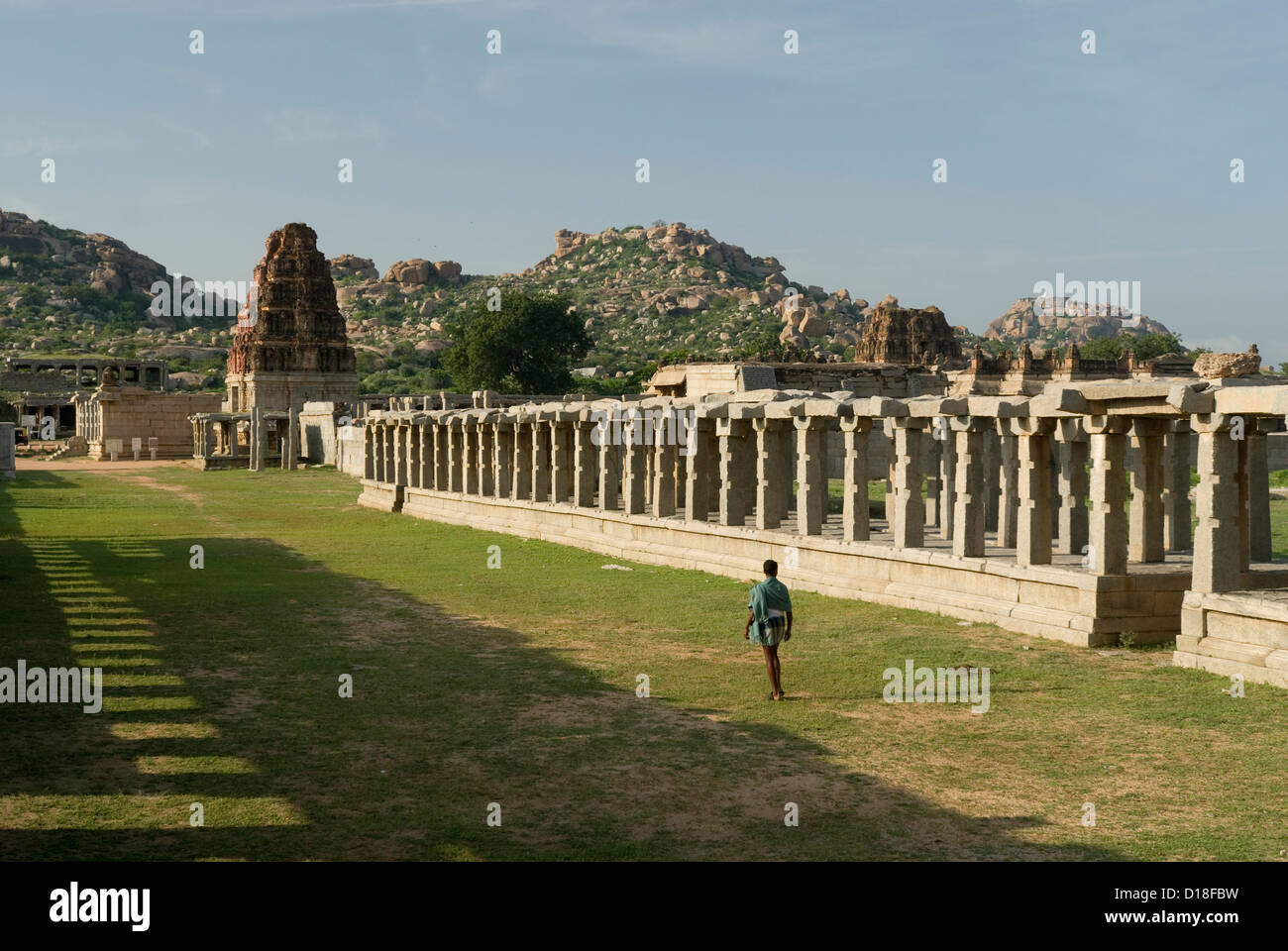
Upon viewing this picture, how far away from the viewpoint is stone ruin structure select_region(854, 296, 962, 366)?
110062mm

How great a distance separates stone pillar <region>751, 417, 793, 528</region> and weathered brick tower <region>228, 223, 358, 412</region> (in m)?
73.4

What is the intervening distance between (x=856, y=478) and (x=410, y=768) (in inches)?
496

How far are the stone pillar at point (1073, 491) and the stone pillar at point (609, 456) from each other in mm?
11270

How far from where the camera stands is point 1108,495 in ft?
56.9

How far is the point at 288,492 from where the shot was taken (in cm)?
5441

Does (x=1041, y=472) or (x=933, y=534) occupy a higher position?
(x=1041, y=472)

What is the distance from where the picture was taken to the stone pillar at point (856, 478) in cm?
2191

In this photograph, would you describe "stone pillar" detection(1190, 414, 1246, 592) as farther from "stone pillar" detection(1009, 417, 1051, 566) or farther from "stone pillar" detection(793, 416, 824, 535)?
"stone pillar" detection(793, 416, 824, 535)

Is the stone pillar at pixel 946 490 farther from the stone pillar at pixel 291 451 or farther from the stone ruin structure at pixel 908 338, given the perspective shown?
the stone ruin structure at pixel 908 338

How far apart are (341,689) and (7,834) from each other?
5.28 m

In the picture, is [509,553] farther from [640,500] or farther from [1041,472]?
[1041,472]

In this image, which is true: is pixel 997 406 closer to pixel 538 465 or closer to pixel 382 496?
pixel 538 465

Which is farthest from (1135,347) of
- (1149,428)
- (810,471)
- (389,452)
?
(1149,428)
